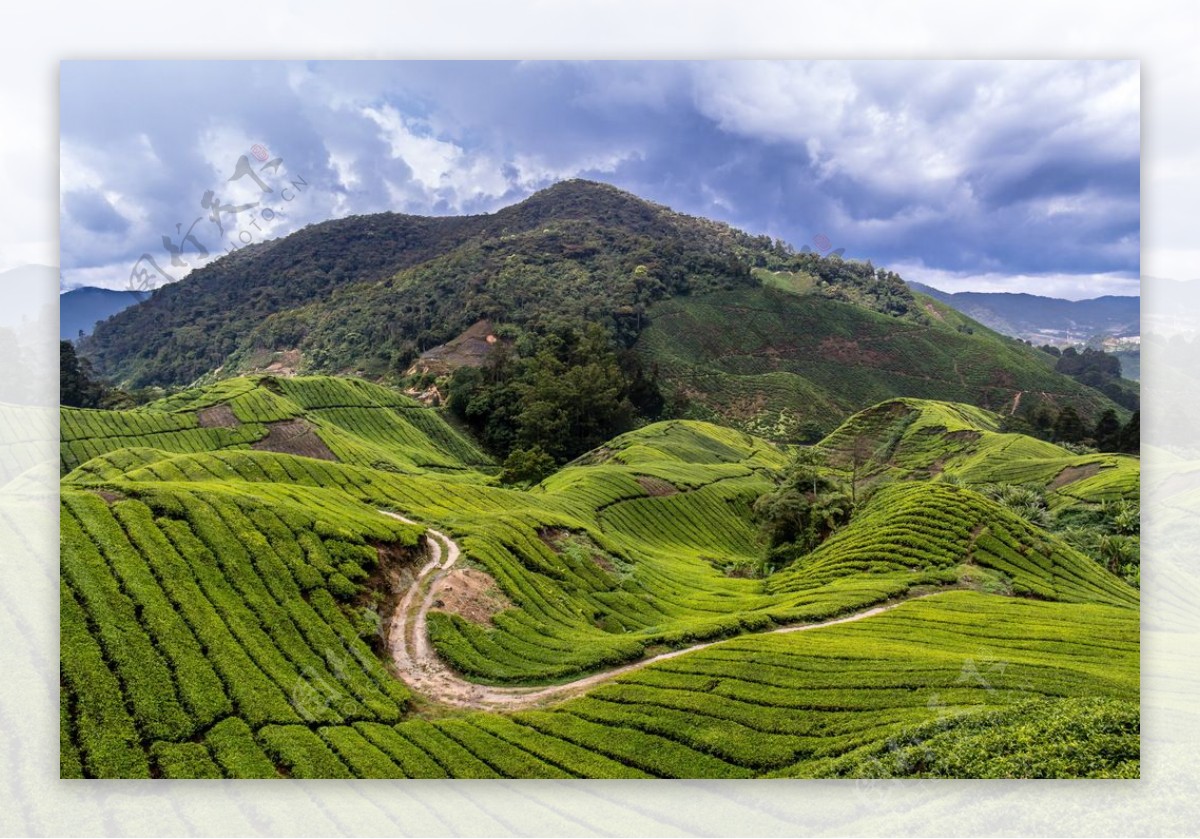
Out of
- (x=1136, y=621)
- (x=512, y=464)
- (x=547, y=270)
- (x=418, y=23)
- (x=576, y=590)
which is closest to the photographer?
(x=418, y=23)

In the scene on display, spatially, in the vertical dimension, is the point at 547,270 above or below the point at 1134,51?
above

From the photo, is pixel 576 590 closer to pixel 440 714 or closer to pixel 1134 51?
pixel 440 714

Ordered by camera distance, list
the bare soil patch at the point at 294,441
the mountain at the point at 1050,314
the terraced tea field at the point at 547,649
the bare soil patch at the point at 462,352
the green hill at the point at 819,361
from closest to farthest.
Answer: the terraced tea field at the point at 547,649
the mountain at the point at 1050,314
the green hill at the point at 819,361
the bare soil patch at the point at 294,441
the bare soil patch at the point at 462,352

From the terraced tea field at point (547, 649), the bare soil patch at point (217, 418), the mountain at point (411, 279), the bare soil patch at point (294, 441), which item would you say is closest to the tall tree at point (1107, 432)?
the terraced tea field at point (547, 649)

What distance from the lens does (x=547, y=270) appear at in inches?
3504

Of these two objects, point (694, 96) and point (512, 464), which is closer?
point (694, 96)

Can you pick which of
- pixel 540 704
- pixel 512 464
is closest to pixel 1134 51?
pixel 540 704

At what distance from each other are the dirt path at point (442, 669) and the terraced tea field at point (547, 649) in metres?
0.05

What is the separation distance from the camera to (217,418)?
135 feet

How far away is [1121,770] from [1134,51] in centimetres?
1294

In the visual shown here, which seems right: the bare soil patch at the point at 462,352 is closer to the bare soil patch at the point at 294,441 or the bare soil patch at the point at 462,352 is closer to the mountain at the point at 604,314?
the mountain at the point at 604,314

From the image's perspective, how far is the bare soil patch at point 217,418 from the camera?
40406 millimetres

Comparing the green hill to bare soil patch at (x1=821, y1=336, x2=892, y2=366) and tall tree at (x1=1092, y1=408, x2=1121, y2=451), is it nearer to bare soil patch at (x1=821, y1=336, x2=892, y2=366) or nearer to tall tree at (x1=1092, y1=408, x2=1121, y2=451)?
bare soil patch at (x1=821, y1=336, x2=892, y2=366)

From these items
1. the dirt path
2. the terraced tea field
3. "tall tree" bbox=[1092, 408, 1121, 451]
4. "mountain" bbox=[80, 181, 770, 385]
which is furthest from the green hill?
the dirt path
